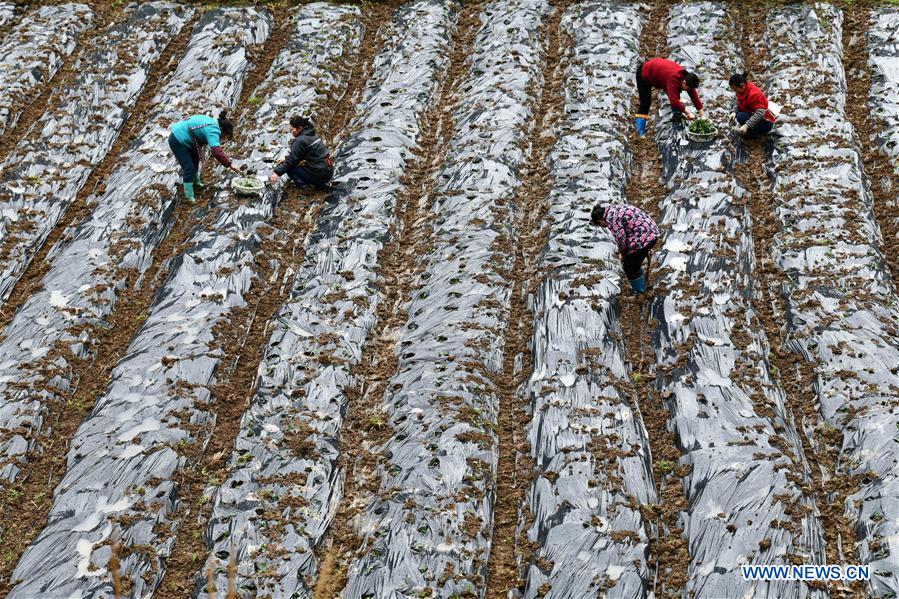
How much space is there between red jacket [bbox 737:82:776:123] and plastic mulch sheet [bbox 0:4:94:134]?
1169cm

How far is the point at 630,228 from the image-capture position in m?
9.88

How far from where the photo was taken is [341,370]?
9.76 meters

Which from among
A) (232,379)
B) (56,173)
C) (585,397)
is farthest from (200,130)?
(585,397)

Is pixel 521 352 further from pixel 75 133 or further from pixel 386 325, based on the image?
pixel 75 133

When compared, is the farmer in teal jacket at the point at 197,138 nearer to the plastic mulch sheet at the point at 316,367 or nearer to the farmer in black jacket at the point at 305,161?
the farmer in black jacket at the point at 305,161

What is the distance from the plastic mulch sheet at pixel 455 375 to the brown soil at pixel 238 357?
1.67m

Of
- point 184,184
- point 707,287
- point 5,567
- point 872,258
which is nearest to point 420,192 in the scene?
point 184,184

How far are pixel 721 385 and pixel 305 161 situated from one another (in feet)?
21.4

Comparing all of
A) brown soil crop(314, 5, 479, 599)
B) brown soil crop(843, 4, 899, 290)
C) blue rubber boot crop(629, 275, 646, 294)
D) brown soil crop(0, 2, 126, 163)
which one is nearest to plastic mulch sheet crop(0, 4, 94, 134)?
brown soil crop(0, 2, 126, 163)

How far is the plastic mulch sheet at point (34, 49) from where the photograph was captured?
14.1m

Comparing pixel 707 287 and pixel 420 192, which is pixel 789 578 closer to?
pixel 707 287

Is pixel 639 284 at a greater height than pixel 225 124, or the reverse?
pixel 225 124

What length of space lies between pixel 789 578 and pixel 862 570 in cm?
69

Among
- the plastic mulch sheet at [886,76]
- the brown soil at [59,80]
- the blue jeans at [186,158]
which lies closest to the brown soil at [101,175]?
the brown soil at [59,80]
